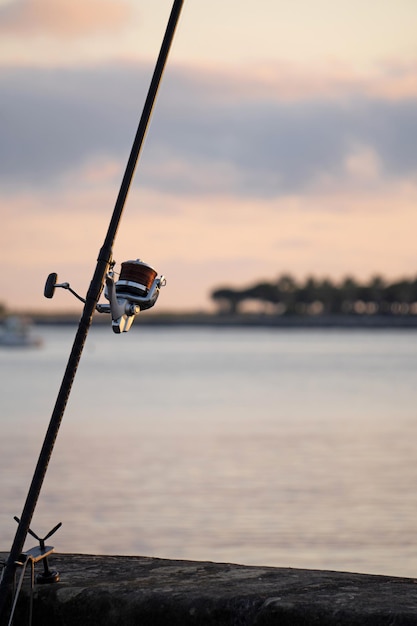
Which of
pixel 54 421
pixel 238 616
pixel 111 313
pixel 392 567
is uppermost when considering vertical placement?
pixel 111 313

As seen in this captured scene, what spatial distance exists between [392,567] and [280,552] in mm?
1491

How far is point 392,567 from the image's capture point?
46.8 feet

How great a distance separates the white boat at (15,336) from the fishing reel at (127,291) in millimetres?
125465

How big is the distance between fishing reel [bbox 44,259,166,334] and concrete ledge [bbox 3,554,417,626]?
3.91 feet

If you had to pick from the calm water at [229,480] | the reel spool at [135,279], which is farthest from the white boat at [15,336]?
the reel spool at [135,279]

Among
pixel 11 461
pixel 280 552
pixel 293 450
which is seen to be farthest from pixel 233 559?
pixel 293 450

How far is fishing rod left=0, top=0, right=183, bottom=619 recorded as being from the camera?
565 cm

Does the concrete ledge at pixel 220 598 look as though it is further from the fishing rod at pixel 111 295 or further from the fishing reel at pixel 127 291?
the fishing reel at pixel 127 291

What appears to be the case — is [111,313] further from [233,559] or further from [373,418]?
[373,418]

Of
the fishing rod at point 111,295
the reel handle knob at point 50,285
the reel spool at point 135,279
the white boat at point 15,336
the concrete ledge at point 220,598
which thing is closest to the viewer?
the concrete ledge at point 220,598

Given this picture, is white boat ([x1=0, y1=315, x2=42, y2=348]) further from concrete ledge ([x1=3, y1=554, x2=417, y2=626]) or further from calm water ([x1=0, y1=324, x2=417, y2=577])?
concrete ledge ([x1=3, y1=554, x2=417, y2=626])

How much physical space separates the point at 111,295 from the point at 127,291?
0.66ft

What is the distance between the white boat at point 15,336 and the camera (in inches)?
5138

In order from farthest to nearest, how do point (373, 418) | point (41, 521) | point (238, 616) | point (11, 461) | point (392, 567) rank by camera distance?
point (373, 418), point (11, 461), point (41, 521), point (392, 567), point (238, 616)
